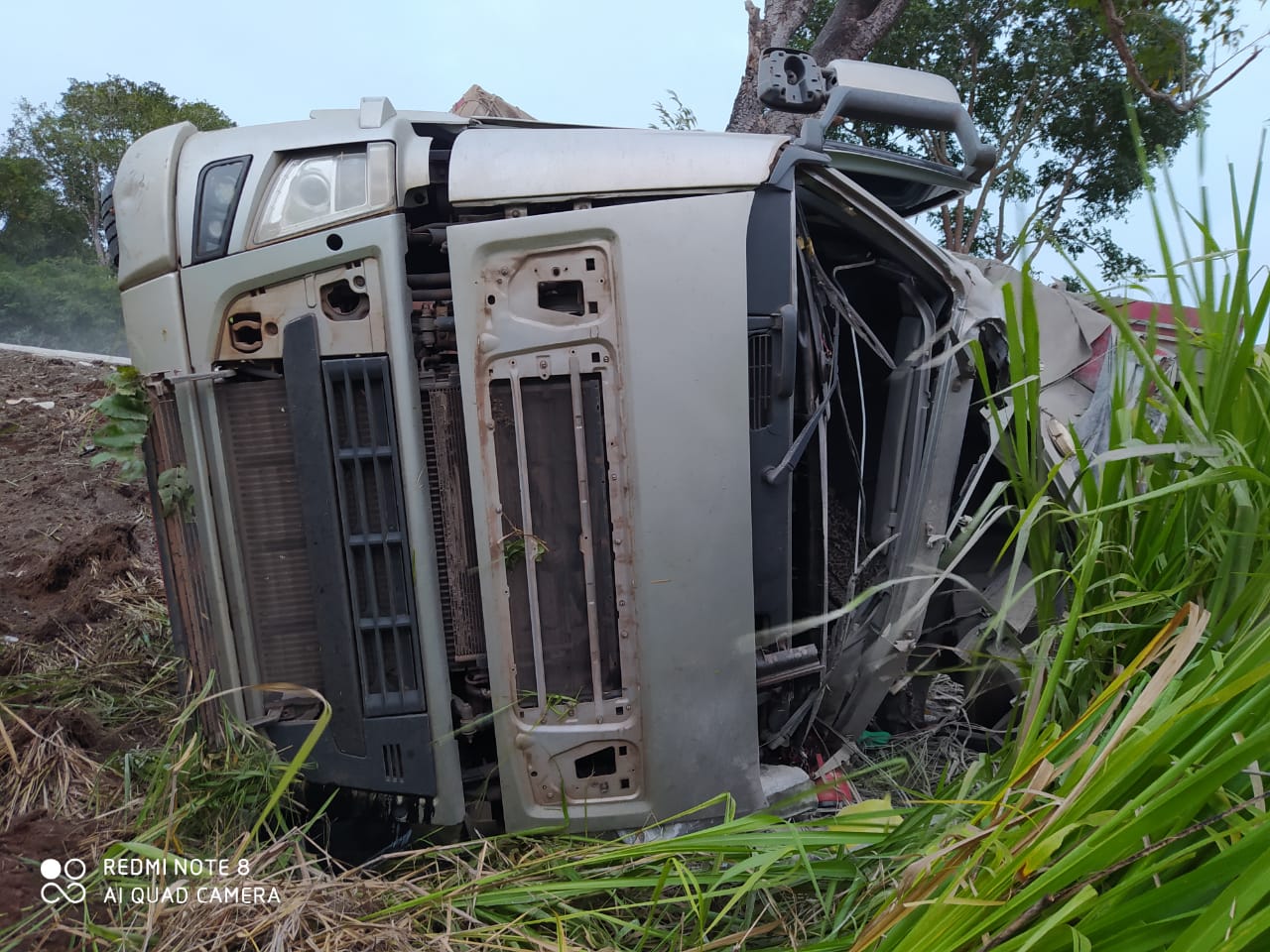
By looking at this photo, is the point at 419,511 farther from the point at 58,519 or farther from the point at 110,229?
the point at 58,519

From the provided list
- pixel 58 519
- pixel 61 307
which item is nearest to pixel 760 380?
pixel 58 519

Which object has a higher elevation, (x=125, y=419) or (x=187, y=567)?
(x=125, y=419)

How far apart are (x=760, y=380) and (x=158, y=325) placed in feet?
5.18

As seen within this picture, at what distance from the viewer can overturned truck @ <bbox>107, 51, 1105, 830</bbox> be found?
2158 millimetres

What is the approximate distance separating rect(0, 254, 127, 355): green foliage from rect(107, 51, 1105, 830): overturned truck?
7.75 m

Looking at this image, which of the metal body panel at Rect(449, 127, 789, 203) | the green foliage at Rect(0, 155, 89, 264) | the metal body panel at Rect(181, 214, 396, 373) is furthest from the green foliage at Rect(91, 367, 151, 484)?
the green foliage at Rect(0, 155, 89, 264)

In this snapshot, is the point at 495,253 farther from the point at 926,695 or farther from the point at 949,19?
the point at 949,19

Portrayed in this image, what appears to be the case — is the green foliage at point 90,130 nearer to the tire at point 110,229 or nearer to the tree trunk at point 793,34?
the tree trunk at point 793,34

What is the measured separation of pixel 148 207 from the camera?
224 centimetres

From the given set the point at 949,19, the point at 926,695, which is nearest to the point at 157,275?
the point at 926,695

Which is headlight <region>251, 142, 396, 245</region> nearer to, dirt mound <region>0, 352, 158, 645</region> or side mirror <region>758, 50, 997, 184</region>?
dirt mound <region>0, 352, 158, 645</region>

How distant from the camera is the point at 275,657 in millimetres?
2258

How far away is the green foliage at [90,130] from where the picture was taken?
51.1ft

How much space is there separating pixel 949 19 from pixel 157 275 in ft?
36.0
